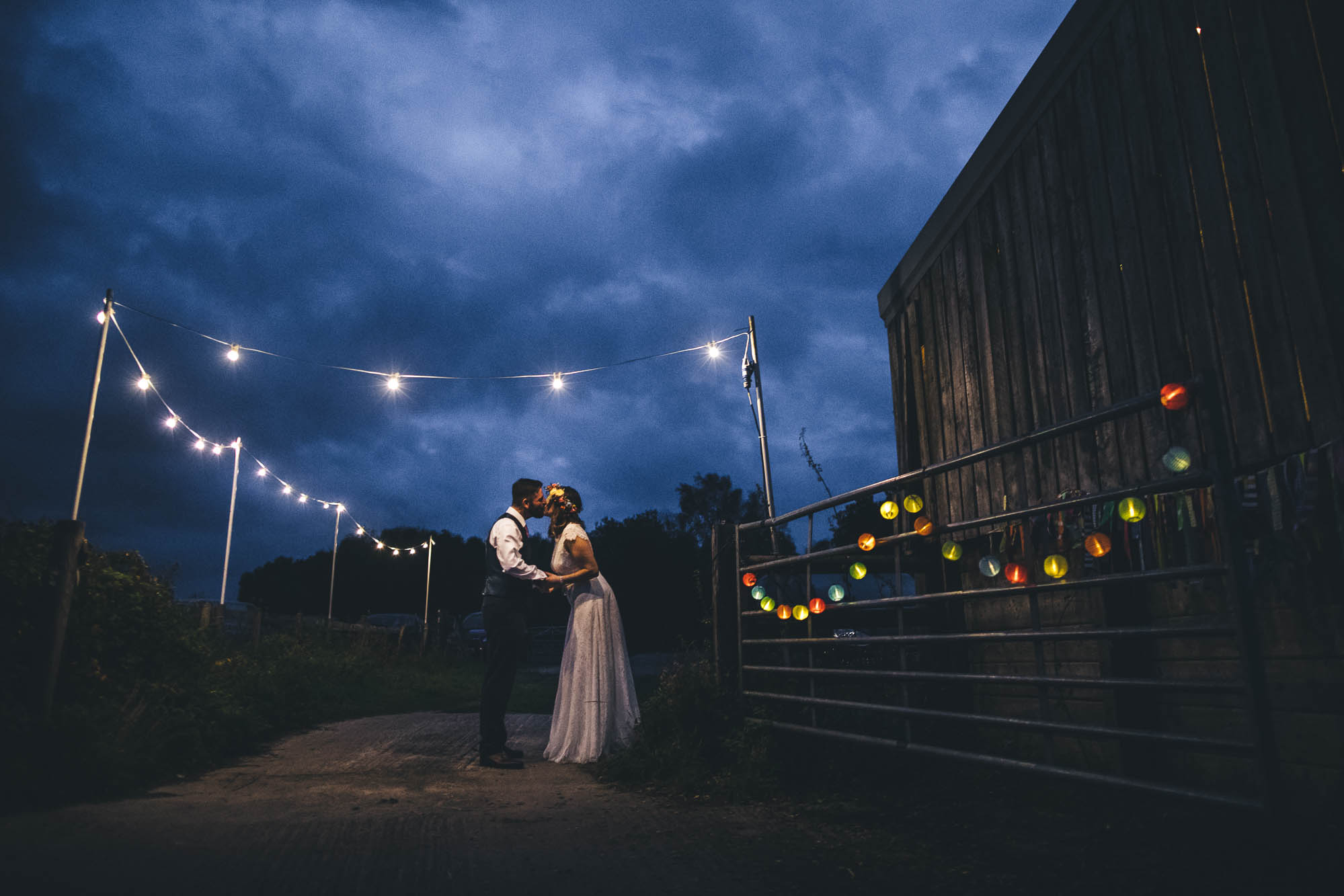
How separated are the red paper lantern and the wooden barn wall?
0.28 ft

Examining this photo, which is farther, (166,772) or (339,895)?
(166,772)

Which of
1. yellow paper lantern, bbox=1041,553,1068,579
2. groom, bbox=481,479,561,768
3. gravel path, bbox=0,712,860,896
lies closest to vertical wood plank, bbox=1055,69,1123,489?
yellow paper lantern, bbox=1041,553,1068,579

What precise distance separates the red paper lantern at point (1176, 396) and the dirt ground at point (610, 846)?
1408 mm

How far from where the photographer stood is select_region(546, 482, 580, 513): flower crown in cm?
640

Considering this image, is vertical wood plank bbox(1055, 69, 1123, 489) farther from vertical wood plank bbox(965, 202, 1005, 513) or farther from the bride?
the bride

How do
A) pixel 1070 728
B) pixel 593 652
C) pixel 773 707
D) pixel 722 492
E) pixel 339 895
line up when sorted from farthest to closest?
pixel 722 492 < pixel 593 652 < pixel 773 707 < pixel 1070 728 < pixel 339 895

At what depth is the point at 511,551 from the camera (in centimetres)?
588

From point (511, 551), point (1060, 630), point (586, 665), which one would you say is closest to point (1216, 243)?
point (1060, 630)

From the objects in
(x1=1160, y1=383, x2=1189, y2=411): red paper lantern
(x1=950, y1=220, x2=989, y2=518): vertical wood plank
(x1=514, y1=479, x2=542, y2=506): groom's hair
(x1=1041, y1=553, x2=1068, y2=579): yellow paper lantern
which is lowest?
(x1=1041, y1=553, x2=1068, y2=579): yellow paper lantern

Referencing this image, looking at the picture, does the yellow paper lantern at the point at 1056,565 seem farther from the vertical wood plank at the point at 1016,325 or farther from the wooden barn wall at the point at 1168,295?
the vertical wood plank at the point at 1016,325

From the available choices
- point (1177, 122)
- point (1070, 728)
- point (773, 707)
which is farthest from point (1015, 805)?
point (1177, 122)

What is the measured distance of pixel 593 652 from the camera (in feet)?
20.1

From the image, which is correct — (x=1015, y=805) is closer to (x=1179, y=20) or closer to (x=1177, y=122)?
(x=1177, y=122)

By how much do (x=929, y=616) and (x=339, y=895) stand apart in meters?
4.90
